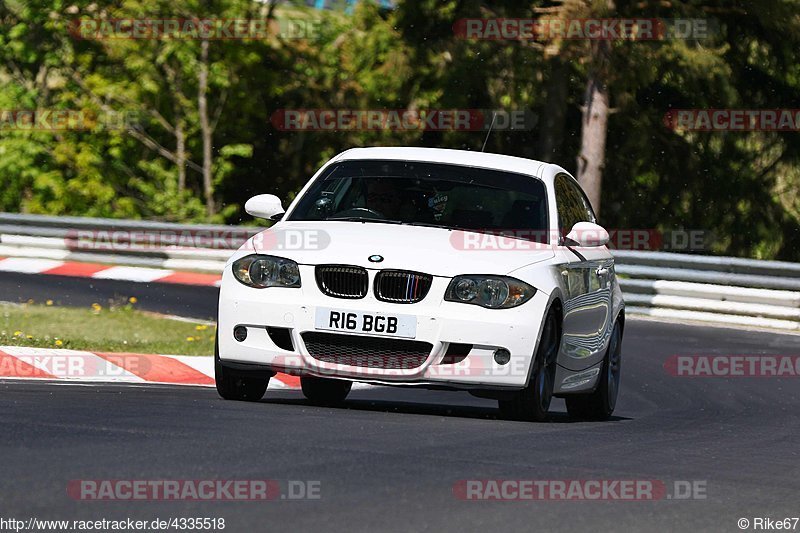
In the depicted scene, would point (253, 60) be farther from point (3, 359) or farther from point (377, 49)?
point (3, 359)

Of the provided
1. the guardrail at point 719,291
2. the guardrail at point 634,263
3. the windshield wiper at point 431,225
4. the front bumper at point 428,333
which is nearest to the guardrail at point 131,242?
the guardrail at point 634,263

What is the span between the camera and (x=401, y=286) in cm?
895

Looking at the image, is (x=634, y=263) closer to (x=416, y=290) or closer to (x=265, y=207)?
(x=265, y=207)

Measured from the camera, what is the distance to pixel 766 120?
102 ft

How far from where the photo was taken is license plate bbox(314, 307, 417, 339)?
29.2 feet

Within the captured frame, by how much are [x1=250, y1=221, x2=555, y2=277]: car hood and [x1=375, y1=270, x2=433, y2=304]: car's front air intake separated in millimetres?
53

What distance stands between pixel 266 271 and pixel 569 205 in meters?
2.52

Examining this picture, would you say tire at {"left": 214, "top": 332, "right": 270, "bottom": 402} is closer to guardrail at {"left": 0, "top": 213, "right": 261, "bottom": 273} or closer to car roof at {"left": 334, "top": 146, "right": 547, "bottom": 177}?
car roof at {"left": 334, "top": 146, "right": 547, "bottom": 177}

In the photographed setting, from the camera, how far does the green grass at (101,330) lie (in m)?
13.0

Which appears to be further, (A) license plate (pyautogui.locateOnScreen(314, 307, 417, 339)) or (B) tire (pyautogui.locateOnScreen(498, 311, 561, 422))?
(B) tire (pyautogui.locateOnScreen(498, 311, 561, 422))

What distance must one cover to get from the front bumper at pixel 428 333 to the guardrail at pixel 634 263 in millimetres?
12392

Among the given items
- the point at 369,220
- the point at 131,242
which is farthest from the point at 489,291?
the point at 131,242

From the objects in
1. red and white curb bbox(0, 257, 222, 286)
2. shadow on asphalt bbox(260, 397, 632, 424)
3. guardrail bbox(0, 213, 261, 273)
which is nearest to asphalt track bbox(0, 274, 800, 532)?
shadow on asphalt bbox(260, 397, 632, 424)

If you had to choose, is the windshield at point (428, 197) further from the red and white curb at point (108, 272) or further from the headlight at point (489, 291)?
the red and white curb at point (108, 272)
